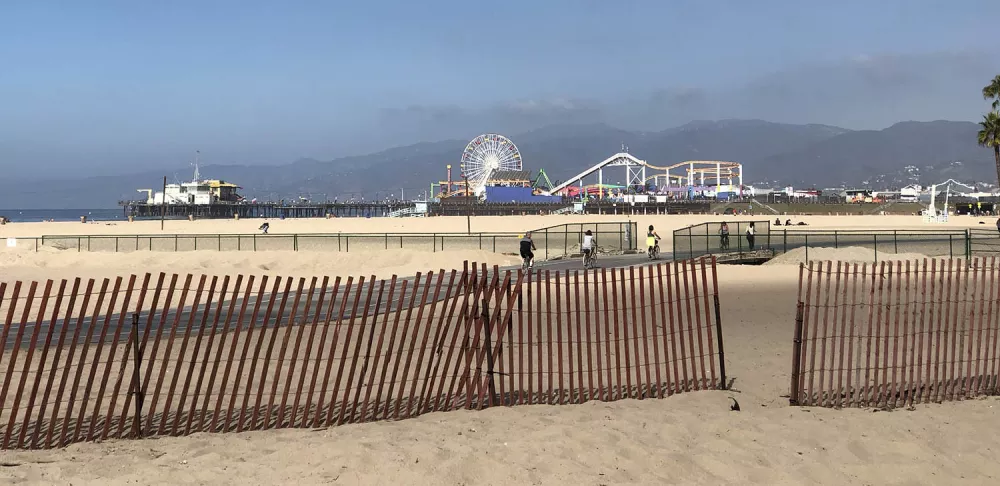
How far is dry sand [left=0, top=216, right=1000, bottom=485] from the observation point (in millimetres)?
6645

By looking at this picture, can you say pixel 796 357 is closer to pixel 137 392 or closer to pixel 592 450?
pixel 592 450

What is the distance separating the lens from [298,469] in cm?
669

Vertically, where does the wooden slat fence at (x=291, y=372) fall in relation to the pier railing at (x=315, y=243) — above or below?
above

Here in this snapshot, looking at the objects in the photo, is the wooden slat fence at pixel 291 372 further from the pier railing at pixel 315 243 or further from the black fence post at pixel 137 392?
the pier railing at pixel 315 243

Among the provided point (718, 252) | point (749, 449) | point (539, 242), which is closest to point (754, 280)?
point (718, 252)

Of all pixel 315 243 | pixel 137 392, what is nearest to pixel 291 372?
pixel 137 392

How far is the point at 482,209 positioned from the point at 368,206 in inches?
2471

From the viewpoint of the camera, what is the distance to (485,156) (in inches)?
7274

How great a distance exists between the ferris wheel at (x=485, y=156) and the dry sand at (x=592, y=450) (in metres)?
174

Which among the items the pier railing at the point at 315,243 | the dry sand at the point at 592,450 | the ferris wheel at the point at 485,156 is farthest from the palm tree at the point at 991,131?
the ferris wheel at the point at 485,156

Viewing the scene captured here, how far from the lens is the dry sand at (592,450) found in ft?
21.8

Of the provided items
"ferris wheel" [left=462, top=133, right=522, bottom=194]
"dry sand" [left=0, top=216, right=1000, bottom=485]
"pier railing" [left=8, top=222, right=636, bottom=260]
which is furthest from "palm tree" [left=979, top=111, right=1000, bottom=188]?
"ferris wheel" [left=462, top=133, right=522, bottom=194]

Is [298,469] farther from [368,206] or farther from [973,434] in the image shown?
[368,206]

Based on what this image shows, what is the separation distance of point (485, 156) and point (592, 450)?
587 feet
